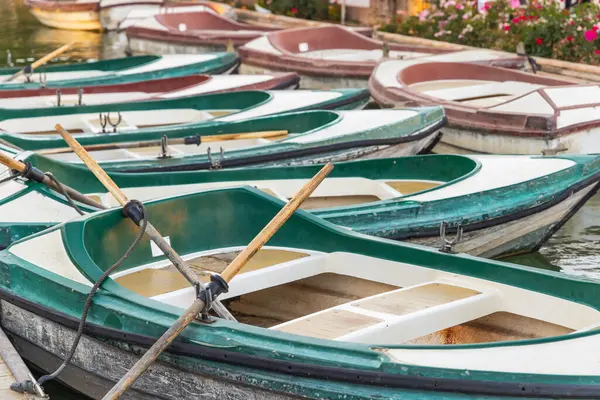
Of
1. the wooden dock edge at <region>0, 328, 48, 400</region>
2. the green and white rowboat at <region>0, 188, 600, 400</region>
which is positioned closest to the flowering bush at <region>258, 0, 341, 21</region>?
the green and white rowboat at <region>0, 188, 600, 400</region>

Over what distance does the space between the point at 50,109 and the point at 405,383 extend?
27.0 feet

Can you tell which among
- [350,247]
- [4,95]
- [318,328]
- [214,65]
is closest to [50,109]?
[4,95]

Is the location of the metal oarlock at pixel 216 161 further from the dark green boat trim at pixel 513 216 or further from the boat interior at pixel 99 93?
the boat interior at pixel 99 93

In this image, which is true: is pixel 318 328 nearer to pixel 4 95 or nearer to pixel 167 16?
pixel 4 95

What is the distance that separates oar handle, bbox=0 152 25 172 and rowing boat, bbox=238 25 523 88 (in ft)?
28.2

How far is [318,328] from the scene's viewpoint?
6637mm

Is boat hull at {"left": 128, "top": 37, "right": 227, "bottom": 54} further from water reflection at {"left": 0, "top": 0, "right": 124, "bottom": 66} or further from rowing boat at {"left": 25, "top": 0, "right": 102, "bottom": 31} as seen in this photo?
rowing boat at {"left": 25, "top": 0, "right": 102, "bottom": 31}

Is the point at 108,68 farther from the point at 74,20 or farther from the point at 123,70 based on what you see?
the point at 74,20

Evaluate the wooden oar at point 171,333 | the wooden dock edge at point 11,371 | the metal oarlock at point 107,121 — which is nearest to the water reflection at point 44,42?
the metal oarlock at point 107,121

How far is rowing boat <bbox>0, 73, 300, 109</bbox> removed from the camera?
46.7ft

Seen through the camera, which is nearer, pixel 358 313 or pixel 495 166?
pixel 358 313

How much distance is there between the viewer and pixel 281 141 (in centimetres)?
1123

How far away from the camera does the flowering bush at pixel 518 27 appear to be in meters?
16.3

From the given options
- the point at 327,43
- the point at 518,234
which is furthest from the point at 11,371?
the point at 327,43
